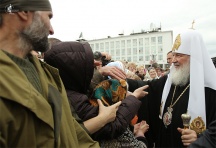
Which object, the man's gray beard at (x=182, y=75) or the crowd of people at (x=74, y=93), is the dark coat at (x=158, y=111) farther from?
the man's gray beard at (x=182, y=75)

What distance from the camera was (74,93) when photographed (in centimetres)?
196

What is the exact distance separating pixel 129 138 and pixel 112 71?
63cm

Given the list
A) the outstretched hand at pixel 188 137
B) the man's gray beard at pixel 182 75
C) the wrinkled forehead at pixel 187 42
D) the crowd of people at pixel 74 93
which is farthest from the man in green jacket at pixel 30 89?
the wrinkled forehead at pixel 187 42

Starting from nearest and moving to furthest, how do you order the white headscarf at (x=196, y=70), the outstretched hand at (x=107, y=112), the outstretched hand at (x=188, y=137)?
the outstretched hand at (x=107, y=112)
the outstretched hand at (x=188, y=137)
the white headscarf at (x=196, y=70)

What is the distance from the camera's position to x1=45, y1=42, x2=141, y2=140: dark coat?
1.85 metres

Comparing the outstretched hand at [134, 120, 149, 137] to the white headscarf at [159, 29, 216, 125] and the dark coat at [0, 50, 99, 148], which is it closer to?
the white headscarf at [159, 29, 216, 125]

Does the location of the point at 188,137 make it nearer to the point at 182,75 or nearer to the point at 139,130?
the point at 139,130

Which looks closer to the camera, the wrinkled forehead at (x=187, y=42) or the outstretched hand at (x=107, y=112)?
the outstretched hand at (x=107, y=112)

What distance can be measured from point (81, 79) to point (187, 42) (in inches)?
69.1

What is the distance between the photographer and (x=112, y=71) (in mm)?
2201

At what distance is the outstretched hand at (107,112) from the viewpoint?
5.82ft

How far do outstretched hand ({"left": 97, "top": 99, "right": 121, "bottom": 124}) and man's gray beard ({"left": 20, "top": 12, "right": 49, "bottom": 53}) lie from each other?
647 mm

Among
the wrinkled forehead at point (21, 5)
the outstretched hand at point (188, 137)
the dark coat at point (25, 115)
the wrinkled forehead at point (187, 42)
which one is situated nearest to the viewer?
the dark coat at point (25, 115)

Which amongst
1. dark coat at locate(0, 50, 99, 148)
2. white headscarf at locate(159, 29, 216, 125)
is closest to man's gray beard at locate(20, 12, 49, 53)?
dark coat at locate(0, 50, 99, 148)
